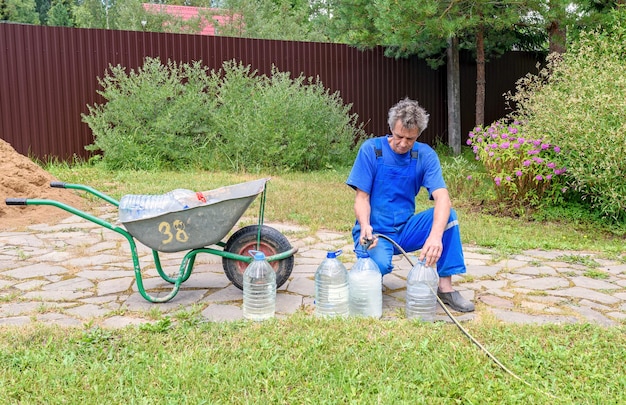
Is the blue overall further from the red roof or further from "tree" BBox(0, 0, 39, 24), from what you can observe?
"tree" BBox(0, 0, 39, 24)

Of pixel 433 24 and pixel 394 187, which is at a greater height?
pixel 433 24

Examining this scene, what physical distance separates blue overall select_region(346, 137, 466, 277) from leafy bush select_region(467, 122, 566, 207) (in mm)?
3107

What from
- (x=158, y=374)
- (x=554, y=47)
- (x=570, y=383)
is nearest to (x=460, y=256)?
(x=570, y=383)

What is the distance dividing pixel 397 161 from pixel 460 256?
669 millimetres

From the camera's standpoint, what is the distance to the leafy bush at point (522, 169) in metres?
6.69

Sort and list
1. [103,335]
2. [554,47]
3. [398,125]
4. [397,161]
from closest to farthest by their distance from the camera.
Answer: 1. [103,335]
2. [398,125]
3. [397,161]
4. [554,47]

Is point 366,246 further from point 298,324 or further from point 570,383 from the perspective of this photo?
point 570,383

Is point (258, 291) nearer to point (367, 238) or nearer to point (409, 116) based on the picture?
point (367, 238)

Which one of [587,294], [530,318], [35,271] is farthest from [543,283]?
[35,271]

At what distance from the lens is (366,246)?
3.67 meters

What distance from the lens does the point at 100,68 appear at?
33.6ft

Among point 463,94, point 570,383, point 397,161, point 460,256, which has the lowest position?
point 570,383

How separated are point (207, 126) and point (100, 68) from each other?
1.99 metres

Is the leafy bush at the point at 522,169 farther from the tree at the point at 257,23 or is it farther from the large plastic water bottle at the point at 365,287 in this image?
the tree at the point at 257,23
